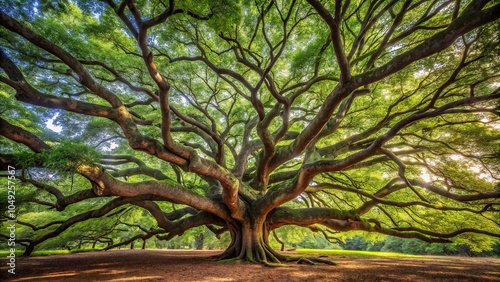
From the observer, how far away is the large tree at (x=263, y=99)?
4.03 m

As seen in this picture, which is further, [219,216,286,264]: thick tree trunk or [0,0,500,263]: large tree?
[219,216,286,264]: thick tree trunk

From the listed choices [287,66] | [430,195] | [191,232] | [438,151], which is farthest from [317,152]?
[191,232]

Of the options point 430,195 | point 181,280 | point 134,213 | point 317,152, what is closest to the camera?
point 181,280

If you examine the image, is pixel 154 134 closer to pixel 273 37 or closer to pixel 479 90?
pixel 273 37

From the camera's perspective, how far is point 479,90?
5.72 meters

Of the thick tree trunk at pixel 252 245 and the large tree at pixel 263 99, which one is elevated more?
the large tree at pixel 263 99

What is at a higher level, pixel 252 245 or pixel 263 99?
pixel 263 99

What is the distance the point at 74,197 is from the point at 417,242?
42.6 meters

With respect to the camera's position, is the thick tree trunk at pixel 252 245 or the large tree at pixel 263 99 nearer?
the large tree at pixel 263 99

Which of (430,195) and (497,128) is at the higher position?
(497,128)

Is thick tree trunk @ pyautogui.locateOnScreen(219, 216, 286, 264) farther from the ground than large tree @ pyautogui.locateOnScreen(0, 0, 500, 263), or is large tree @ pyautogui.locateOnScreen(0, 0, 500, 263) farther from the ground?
large tree @ pyautogui.locateOnScreen(0, 0, 500, 263)

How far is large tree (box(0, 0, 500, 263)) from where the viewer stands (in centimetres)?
403

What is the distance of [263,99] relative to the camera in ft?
29.5

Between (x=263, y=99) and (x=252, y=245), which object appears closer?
(x=252, y=245)
